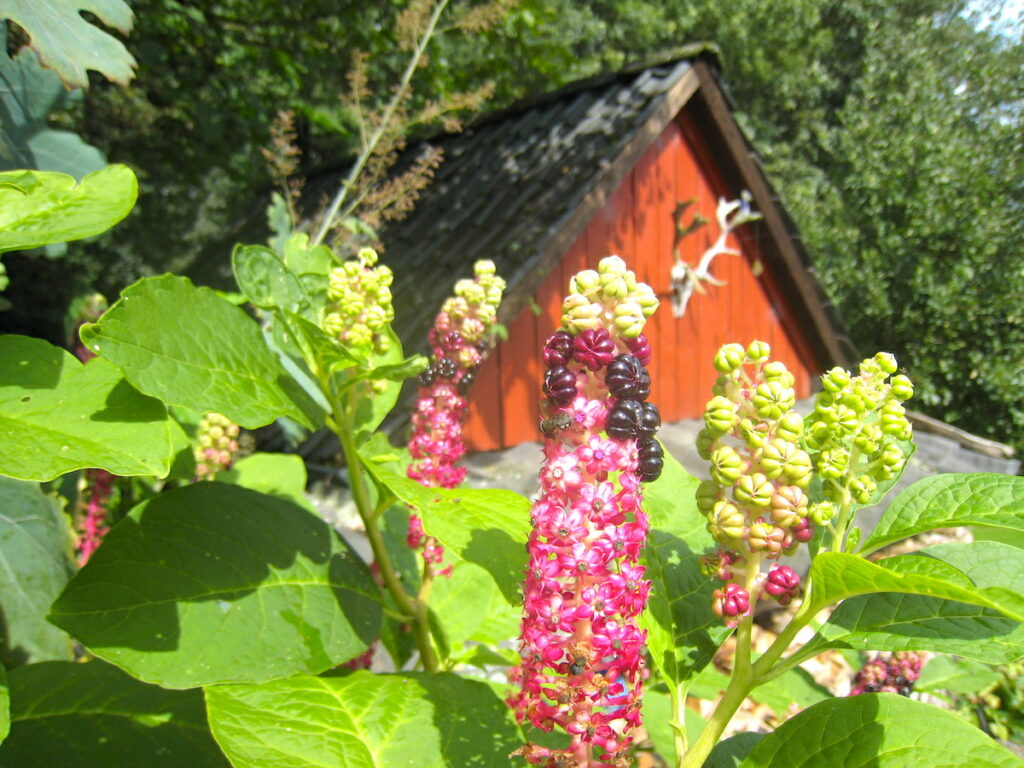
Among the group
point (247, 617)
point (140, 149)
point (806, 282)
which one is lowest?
point (247, 617)

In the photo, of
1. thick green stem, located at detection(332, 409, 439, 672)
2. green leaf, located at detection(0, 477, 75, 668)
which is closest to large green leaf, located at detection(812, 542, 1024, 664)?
thick green stem, located at detection(332, 409, 439, 672)

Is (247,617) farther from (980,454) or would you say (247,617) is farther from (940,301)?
(940,301)

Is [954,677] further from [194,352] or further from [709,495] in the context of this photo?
[194,352]

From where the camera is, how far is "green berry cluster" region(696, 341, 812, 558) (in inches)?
28.0

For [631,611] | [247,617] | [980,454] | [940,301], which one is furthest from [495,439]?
[940,301]

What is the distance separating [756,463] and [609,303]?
0.23 metres

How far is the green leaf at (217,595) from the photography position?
883 mm

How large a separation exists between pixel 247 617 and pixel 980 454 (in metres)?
8.37

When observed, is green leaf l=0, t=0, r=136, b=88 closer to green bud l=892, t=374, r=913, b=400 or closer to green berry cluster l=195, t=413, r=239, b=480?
green berry cluster l=195, t=413, r=239, b=480

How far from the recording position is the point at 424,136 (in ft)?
24.7

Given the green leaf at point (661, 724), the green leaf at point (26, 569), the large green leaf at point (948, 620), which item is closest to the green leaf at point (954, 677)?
the green leaf at point (661, 724)

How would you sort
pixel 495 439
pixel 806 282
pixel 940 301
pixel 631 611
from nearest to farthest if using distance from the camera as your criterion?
1. pixel 631 611
2. pixel 495 439
3. pixel 806 282
4. pixel 940 301

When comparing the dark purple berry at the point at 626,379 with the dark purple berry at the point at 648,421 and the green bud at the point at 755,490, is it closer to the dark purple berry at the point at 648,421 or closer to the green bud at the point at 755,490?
the dark purple berry at the point at 648,421

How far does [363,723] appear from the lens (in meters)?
0.88
